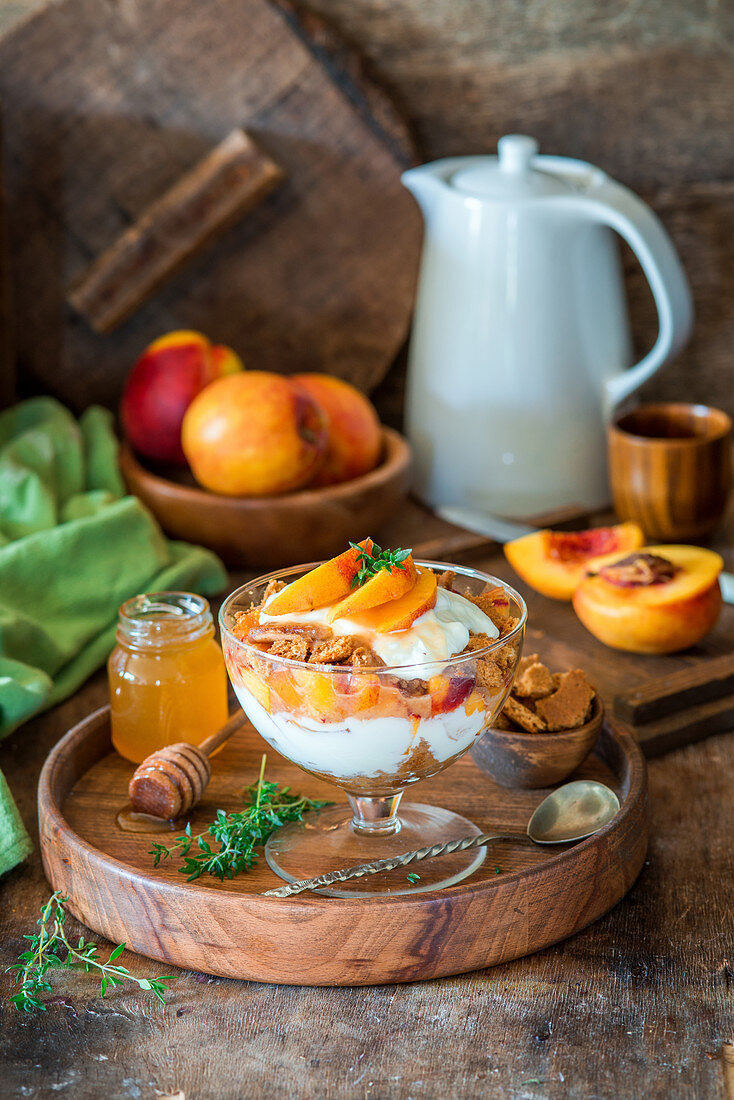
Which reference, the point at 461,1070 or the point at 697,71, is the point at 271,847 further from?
the point at 697,71

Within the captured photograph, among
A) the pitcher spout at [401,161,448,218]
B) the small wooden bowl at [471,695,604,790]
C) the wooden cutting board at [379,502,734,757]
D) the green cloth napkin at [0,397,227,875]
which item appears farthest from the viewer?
the pitcher spout at [401,161,448,218]

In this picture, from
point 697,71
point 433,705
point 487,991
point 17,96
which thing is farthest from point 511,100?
point 487,991

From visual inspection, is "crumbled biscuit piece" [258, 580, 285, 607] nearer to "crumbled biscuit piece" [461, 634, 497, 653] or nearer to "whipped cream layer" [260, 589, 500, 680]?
"whipped cream layer" [260, 589, 500, 680]

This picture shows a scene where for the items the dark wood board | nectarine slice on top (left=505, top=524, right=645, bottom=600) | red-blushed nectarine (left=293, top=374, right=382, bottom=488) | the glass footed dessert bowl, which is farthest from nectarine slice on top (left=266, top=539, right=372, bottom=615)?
the dark wood board

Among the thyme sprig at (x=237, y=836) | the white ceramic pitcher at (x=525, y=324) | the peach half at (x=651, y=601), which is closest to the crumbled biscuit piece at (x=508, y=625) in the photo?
the thyme sprig at (x=237, y=836)

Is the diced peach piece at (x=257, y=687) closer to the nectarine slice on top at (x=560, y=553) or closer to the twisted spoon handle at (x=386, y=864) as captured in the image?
the twisted spoon handle at (x=386, y=864)
